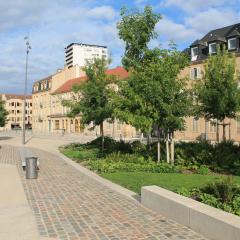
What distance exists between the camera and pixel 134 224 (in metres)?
8.11

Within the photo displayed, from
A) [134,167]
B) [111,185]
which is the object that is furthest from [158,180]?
[134,167]

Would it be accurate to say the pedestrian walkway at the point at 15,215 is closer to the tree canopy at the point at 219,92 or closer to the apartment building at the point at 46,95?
the tree canopy at the point at 219,92

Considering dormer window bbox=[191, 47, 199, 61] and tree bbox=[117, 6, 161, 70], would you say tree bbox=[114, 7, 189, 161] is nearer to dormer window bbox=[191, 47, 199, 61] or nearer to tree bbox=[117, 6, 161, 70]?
tree bbox=[117, 6, 161, 70]

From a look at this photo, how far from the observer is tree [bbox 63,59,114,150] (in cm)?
2661

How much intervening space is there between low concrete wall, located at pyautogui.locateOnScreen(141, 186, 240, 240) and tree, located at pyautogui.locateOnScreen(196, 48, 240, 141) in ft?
34.3

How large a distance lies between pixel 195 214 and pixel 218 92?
12.5 meters

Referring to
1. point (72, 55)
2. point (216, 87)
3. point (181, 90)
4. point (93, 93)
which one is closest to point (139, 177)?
point (181, 90)

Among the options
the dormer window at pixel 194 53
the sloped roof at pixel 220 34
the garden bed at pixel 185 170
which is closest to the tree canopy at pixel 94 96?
the garden bed at pixel 185 170

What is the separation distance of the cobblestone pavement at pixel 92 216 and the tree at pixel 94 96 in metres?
13.4

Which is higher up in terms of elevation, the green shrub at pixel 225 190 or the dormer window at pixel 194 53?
the dormer window at pixel 194 53

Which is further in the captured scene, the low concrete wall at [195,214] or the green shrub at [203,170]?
the green shrub at [203,170]

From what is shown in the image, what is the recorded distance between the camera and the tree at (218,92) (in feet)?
62.9

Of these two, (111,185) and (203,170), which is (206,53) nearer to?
(203,170)

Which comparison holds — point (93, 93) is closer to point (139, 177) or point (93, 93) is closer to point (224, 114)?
point (224, 114)
